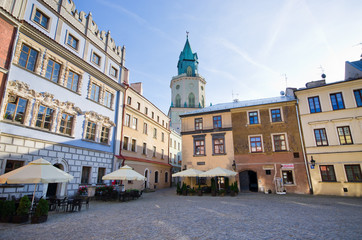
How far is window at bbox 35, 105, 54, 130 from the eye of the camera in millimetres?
Result: 14383

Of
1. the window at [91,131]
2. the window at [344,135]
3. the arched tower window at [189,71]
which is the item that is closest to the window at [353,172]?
the window at [344,135]

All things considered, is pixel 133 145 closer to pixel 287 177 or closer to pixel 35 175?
pixel 35 175

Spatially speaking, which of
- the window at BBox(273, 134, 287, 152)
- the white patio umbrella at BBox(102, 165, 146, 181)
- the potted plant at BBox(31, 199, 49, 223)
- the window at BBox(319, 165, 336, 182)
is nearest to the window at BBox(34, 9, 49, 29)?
the white patio umbrella at BBox(102, 165, 146, 181)

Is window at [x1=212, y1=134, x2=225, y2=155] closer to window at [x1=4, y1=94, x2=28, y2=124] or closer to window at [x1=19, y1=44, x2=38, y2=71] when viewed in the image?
window at [x1=4, y1=94, x2=28, y2=124]

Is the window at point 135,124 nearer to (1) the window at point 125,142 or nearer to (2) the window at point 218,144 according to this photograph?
(1) the window at point 125,142

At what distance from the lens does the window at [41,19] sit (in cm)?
1496

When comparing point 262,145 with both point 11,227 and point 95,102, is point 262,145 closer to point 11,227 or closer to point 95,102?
point 95,102

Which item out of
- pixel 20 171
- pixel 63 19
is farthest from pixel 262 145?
pixel 63 19

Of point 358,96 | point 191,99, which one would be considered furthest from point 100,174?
point 191,99

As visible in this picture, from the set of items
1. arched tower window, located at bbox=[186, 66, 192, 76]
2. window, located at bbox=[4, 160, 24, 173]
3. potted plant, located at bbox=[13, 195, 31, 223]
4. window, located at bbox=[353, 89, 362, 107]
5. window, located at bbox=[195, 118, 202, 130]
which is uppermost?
arched tower window, located at bbox=[186, 66, 192, 76]

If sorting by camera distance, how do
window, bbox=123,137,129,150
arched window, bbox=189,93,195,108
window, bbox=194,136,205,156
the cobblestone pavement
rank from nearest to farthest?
the cobblestone pavement < window, bbox=123,137,129,150 < window, bbox=194,136,205,156 < arched window, bbox=189,93,195,108

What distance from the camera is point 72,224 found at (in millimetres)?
8461

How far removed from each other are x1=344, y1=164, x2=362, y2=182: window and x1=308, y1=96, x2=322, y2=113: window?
593cm

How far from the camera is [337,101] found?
20.2m
